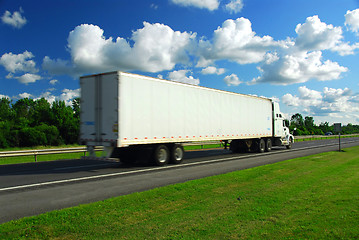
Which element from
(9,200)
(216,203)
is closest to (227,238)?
(216,203)

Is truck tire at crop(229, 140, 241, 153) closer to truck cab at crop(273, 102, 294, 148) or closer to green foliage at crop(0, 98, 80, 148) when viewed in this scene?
truck cab at crop(273, 102, 294, 148)

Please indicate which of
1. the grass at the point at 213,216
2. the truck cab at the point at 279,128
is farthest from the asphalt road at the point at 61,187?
the truck cab at the point at 279,128

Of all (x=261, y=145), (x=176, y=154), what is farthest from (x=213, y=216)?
(x=261, y=145)

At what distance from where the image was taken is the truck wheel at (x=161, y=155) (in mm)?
13616

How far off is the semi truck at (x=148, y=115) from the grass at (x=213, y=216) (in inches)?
215

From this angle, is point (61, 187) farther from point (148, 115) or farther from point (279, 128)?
point (279, 128)

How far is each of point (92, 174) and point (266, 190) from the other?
6957 mm

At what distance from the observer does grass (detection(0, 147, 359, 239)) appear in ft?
14.6

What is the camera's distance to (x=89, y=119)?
12945mm

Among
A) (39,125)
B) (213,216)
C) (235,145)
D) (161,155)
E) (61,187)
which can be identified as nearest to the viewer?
(213,216)

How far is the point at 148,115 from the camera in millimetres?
13117

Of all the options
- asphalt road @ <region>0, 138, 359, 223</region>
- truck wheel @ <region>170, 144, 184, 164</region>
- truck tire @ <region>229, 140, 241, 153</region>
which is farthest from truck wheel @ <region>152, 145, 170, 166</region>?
truck tire @ <region>229, 140, 241, 153</region>

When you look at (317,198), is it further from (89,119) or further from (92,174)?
(89,119)

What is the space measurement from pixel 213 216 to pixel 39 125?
2379 inches
